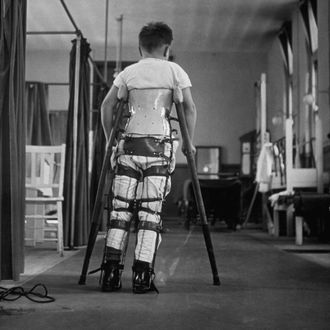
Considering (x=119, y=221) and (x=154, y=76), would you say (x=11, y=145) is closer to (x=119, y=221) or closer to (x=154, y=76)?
(x=119, y=221)

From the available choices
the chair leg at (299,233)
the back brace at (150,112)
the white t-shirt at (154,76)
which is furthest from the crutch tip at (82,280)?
the chair leg at (299,233)

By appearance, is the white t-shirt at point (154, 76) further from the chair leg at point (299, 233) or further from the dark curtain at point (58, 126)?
the dark curtain at point (58, 126)

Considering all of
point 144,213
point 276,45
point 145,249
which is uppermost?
point 276,45

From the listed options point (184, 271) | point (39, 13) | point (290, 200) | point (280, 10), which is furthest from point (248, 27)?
point (184, 271)

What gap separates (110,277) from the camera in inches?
99.3

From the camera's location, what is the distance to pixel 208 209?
27.1 ft

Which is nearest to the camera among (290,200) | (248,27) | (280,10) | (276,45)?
(290,200)

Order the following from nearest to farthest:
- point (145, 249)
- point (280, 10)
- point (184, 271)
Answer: point (145, 249), point (184, 271), point (280, 10)

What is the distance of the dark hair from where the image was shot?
8.77 ft

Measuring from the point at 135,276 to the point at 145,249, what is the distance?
0.45 feet

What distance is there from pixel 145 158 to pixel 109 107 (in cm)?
38

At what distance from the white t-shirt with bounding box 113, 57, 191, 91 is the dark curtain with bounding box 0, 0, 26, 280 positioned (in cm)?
68

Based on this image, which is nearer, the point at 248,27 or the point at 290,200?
the point at 290,200

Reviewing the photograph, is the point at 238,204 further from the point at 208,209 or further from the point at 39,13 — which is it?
the point at 39,13
